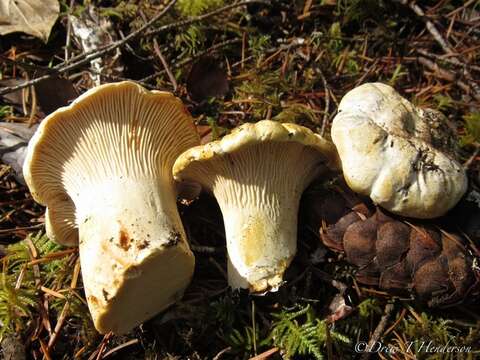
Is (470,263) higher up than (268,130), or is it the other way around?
(268,130)

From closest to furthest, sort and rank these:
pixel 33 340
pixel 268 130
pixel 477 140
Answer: pixel 268 130, pixel 33 340, pixel 477 140

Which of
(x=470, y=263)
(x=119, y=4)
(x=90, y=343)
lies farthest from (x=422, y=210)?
(x=119, y=4)

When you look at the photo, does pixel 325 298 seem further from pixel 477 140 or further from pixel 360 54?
pixel 360 54

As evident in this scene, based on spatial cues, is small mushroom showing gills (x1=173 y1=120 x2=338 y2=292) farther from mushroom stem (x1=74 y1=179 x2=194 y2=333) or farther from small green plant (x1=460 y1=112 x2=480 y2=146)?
small green plant (x1=460 y1=112 x2=480 y2=146)

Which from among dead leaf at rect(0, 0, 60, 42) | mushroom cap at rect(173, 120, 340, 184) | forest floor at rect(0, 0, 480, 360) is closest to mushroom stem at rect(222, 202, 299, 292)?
forest floor at rect(0, 0, 480, 360)

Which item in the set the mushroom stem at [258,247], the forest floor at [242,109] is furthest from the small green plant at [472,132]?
the mushroom stem at [258,247]

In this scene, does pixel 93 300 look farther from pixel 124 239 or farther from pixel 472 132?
pixel 472 132

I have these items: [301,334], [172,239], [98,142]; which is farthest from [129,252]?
[301,334]
